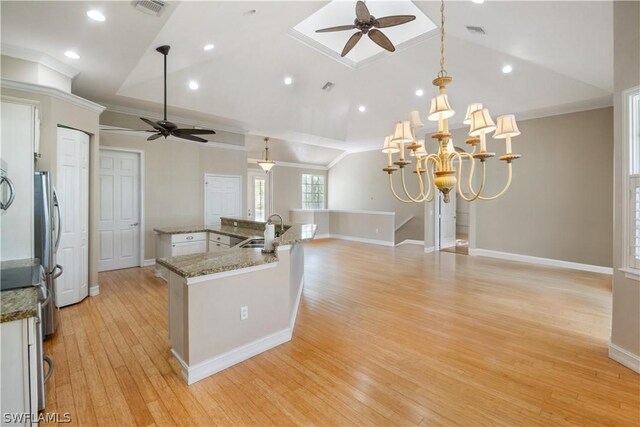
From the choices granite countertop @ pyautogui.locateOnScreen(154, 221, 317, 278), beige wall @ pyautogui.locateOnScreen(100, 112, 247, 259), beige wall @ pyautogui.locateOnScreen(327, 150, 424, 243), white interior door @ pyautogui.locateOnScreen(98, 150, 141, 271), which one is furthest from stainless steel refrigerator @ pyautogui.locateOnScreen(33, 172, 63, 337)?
beige wall @ pyautogui.locateOnScreen(327, 150, 424, 243)

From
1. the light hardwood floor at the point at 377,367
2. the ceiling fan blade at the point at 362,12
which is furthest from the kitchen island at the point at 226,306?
the ceiling fan blade at the point at 362,12

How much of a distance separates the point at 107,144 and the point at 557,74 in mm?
7777

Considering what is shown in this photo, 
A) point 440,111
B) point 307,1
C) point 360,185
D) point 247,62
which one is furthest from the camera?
point 360,185

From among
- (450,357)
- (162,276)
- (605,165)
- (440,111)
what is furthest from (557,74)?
(162,276)

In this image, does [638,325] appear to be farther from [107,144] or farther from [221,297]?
[107,144]

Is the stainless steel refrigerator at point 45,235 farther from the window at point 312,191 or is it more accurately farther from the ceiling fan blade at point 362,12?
the window at point 312,191

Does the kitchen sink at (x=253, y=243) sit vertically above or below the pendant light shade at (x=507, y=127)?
below

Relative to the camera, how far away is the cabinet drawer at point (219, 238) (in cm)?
479

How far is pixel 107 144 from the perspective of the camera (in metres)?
5.36

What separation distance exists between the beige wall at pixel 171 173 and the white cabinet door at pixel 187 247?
1.43 metres

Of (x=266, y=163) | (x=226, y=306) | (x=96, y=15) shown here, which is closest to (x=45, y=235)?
(x=226, y=306)

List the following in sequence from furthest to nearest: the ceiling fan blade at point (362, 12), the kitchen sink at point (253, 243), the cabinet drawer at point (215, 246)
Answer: the cabinet drawer at point (215, 246), the kitchen sink at point (253, 243), the ceiling fan blade at point (362, 12)

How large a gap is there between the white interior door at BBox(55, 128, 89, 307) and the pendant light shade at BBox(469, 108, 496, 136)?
4.47 metres

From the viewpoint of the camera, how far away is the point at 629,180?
2.47 m
